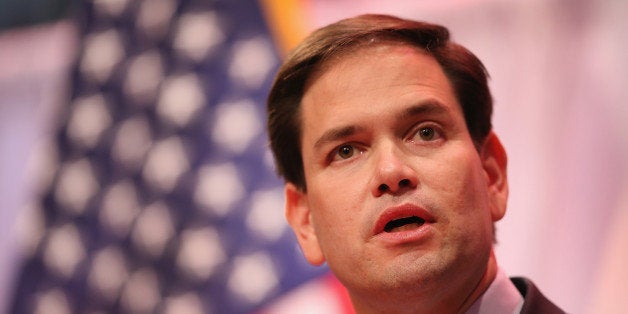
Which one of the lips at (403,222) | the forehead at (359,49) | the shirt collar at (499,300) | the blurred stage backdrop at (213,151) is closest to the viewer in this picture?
the lips at (403,222)

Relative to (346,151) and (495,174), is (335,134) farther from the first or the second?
(495,174)

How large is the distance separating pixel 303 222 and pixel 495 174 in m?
0.47

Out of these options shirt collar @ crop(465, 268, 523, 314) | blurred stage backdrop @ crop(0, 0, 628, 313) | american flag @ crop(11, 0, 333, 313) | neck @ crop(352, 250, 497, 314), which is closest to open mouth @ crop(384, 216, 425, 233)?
neck @ crop(352, 250, 497, 314)

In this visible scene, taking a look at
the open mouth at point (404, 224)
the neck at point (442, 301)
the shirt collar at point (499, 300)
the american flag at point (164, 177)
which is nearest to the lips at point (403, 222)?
the open mouth at point (404, 224)

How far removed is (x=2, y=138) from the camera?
166 inches

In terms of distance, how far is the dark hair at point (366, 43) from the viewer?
5.93 ft

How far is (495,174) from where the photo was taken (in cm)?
187

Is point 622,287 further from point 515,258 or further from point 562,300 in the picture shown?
point 515,258

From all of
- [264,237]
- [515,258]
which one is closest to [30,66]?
[264,237]

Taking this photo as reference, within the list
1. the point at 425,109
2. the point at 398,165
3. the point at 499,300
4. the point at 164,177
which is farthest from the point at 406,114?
the point at 164,177

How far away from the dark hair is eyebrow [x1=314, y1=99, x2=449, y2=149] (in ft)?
0.43

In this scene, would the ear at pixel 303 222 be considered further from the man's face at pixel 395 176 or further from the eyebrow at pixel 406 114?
the eyebrow at pixel 406 114

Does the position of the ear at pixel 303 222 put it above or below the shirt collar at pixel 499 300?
above

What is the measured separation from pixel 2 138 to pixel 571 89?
2877 millimetres
